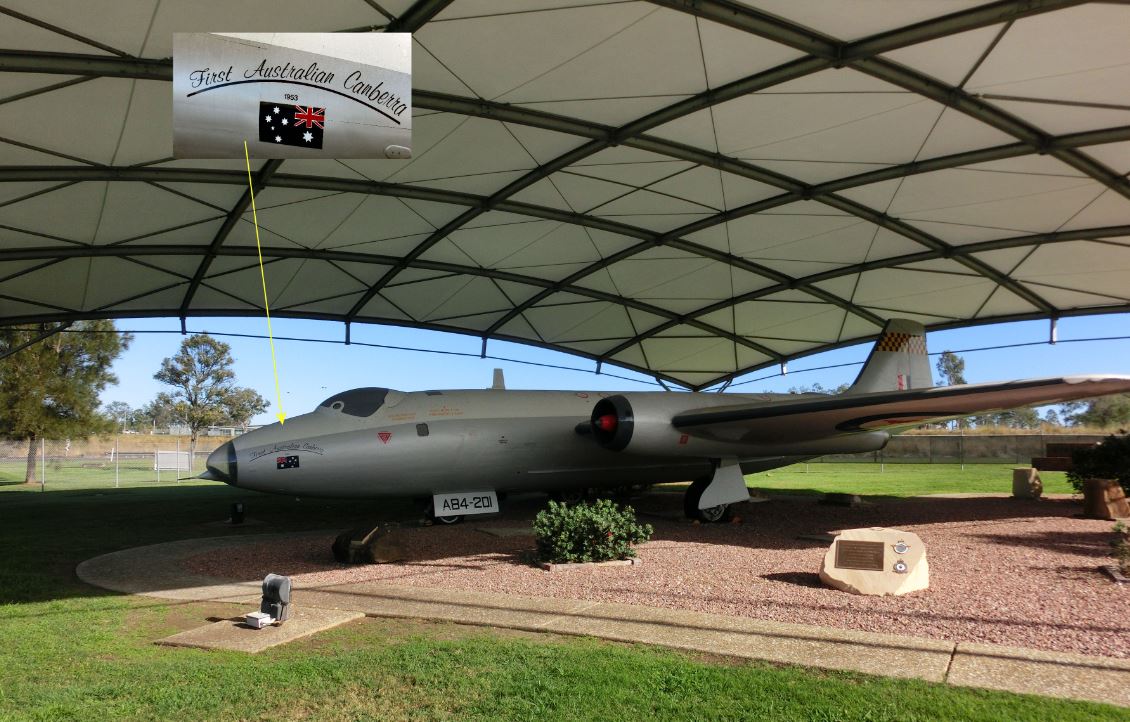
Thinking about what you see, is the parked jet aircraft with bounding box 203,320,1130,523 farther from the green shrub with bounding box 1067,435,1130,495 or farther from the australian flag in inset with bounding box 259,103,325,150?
the australian flag in inset with bounding box 259,103,325,150

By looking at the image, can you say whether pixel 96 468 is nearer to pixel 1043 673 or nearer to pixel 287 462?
pixel 287 462

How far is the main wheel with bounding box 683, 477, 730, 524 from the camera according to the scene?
17.5 m

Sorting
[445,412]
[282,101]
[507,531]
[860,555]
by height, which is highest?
[282,101]

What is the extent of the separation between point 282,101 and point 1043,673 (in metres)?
8.00

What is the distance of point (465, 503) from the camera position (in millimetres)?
16750

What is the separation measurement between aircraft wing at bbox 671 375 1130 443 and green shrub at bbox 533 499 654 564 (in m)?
4.52

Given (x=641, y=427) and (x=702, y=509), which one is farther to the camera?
(x=702, y=509)

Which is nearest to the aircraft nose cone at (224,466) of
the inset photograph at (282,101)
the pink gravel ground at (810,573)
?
the pink gravel ground at (810,573)

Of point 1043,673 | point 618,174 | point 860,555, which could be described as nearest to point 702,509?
point 860,555

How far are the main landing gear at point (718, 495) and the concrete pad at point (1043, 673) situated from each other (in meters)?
10.4

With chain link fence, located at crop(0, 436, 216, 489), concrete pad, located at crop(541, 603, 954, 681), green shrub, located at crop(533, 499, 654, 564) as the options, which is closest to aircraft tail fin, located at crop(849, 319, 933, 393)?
green shrub, located at crop(533, 499, 654, 564)

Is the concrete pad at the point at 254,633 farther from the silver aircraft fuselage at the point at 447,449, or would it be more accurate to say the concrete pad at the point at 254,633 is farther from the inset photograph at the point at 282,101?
the silver aircraft fuselage at the point at 447,449

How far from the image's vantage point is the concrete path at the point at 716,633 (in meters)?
6.02

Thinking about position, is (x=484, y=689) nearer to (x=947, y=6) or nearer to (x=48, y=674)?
(x=48, y=674)
